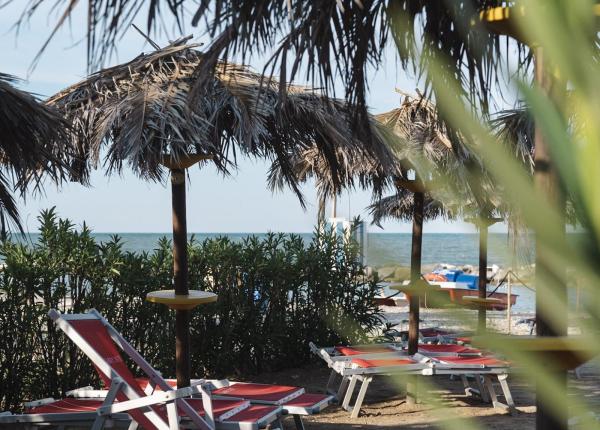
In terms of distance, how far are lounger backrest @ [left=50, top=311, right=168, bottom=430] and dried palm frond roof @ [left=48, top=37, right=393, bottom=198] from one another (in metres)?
1.17

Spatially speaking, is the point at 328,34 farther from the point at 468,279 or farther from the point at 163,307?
the point at 468,279

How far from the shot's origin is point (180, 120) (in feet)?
17.6

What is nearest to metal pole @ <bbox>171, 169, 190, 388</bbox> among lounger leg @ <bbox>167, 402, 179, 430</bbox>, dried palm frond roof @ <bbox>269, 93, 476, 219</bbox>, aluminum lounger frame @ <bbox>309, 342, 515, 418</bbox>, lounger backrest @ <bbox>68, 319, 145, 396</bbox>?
lounger backrest @ <bbox>68, 319, 145, 396</bbox>

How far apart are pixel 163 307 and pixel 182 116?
2871 millimetres

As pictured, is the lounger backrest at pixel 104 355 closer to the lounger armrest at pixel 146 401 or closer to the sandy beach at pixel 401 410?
the lounger armrest at pixel 146 401

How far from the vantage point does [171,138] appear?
532 cm

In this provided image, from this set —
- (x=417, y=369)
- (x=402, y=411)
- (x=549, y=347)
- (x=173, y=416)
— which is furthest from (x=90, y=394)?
(x=549, y=347)

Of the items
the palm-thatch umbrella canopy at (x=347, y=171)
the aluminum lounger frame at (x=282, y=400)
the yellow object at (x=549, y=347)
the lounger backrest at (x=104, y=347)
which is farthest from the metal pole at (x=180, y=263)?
the yellow object at (x=549, y=347)

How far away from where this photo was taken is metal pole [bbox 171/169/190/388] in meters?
5.86

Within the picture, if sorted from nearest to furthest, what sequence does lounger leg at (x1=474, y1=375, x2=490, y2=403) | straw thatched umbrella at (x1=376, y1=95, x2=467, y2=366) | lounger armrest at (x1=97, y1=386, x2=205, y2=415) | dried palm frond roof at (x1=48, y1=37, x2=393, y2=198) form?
lounger armrest at (x1=97, y1=386, x2=205, y2=415)
dried palm frond roof at (x1=48, y1=37, x2=393, y2=198)
straw thatched umbrella at (x1=376, y1=95, x2=467, y2=366)
lounger leg at (x1=474, y1=375, x2=490, y2=403)

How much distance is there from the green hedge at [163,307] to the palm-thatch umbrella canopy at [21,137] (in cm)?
111

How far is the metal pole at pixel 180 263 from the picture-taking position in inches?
231

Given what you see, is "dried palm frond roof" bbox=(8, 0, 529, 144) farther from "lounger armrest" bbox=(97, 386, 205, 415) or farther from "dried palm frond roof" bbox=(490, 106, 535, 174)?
"dried palm frond roof" bbox=(490, 106, 535, 174)

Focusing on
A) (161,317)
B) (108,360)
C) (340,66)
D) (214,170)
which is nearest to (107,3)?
(340,66)
